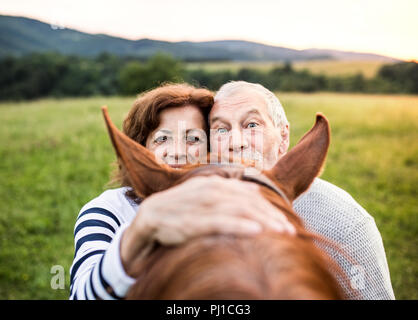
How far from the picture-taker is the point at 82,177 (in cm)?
886

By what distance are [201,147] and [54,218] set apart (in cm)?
558

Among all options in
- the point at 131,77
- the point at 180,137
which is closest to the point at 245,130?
the point at 180,137

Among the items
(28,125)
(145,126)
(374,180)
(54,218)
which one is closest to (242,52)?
(28,125)

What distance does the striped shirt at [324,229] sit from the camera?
6.03ft

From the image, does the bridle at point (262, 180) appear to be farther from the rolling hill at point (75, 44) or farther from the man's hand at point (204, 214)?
the rolling hill at point (75, 44)

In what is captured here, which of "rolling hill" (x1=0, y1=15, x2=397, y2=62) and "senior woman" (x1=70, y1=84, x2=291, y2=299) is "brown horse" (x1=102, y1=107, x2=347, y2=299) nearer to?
"senior woman" (x1=70, y1=84, x2=291, y2=299)

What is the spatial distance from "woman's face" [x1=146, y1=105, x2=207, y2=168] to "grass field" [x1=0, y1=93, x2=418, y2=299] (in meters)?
3.55

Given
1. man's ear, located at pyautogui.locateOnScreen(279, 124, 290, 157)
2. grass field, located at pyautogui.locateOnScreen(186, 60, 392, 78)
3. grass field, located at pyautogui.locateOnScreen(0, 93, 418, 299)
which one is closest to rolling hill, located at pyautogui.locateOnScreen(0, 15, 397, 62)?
grass field, located at pyautogui.locateOnScreen(186, 60, 392, 78)

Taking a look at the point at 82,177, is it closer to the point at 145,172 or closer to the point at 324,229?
the point at 324,229

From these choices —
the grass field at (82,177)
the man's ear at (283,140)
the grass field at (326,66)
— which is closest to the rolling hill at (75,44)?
the grass field at (326,66)

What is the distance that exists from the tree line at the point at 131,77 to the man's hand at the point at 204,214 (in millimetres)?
25579

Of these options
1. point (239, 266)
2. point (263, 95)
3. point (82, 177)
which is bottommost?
point (82, 177)

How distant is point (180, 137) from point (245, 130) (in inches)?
17.8
